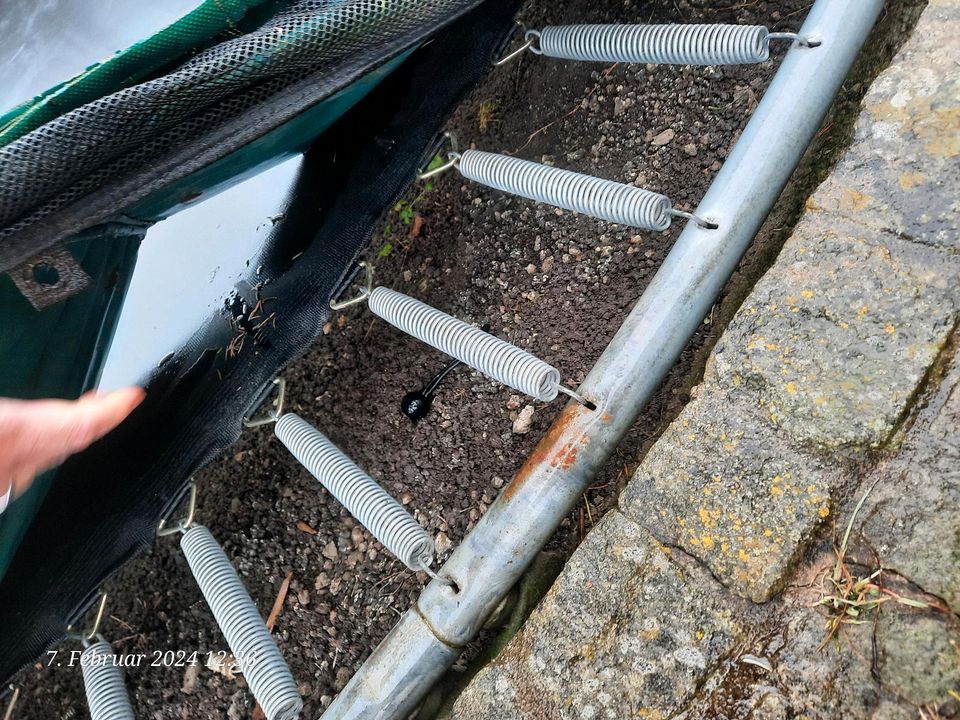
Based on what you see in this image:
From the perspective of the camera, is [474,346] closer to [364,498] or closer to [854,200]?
[364,498]

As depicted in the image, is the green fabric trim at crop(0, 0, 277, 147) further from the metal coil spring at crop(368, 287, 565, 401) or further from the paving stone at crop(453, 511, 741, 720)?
the paving stone at crop(453, 511, 741, 720)

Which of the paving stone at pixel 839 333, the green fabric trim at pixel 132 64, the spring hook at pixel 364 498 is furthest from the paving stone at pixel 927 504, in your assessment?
the green fabric trim at pixel 132 64

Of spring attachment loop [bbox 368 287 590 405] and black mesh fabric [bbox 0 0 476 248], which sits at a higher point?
black mesh fabric [bbox 0 0 476 248]

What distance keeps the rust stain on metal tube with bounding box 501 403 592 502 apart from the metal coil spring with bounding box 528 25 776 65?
74cm

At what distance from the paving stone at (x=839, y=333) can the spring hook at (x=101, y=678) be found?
1508 millimetres

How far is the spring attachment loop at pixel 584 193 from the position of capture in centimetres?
139

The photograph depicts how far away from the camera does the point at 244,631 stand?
4.89 ft

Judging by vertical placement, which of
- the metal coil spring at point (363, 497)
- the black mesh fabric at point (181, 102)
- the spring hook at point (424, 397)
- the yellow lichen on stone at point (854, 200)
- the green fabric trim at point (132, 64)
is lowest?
the spring hook at point (424, 397)

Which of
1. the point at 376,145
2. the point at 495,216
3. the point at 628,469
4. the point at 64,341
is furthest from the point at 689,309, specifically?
the point at 64,341

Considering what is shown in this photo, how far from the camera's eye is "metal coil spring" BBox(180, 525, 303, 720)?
55.5 inches

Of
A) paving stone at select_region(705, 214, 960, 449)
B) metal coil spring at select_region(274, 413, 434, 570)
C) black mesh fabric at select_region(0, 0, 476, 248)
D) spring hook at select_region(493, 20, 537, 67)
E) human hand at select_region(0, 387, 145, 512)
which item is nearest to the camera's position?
black mesh fabric at select_region(0, 0, 476, 248)

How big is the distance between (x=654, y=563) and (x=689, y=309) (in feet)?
1.65

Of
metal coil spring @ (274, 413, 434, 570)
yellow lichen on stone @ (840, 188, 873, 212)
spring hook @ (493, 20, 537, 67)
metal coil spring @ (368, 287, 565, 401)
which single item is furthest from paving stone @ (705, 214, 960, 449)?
spring hook @ (493, 20, 537, 67)

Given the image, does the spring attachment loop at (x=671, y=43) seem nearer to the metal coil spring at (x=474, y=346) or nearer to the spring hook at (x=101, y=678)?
the metal coil spring at (x=474, y=346)
